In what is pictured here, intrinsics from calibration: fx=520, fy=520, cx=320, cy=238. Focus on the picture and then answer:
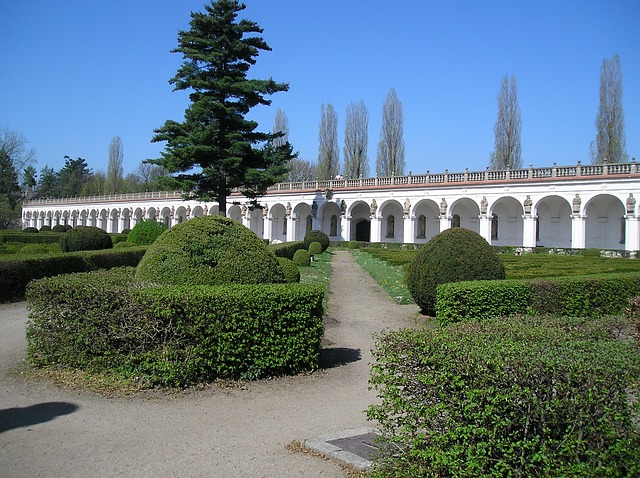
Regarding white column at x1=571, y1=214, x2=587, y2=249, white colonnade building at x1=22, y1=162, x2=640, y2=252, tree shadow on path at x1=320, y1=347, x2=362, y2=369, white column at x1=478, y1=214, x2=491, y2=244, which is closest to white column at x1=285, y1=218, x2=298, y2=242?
white colonnade building at x1=22, y1=162, x2=640, y2=252

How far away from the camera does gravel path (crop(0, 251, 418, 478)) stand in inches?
171

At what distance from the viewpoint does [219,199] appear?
3200 cm

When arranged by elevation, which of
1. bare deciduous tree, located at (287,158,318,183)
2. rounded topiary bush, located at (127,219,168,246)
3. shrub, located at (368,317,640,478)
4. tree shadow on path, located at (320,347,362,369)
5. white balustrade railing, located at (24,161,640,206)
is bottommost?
tree shadow on path, located at (320,347,362,369)

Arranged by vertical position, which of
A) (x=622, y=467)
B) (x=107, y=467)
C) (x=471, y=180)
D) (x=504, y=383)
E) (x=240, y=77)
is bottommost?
(x=107, y=467)

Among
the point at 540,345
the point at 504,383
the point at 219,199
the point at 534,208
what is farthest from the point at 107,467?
the point at 534,208

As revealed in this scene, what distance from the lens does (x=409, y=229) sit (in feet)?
149

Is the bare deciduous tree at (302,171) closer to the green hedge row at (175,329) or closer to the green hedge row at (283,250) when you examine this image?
the green hedge row at (283,250)

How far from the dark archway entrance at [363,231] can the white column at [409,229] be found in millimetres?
6282

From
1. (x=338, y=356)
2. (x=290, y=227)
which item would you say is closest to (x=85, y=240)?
(x=338, y=356)

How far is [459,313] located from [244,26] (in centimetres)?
2616

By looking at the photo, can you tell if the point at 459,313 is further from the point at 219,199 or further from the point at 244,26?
the point at 244,26

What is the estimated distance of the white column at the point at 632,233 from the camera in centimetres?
3353

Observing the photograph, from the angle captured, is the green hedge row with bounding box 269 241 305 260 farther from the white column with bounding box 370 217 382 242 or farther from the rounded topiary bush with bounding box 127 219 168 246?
the white column with bounding box 370 217 382 242

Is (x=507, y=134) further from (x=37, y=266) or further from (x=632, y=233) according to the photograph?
(x=37, y=266)
